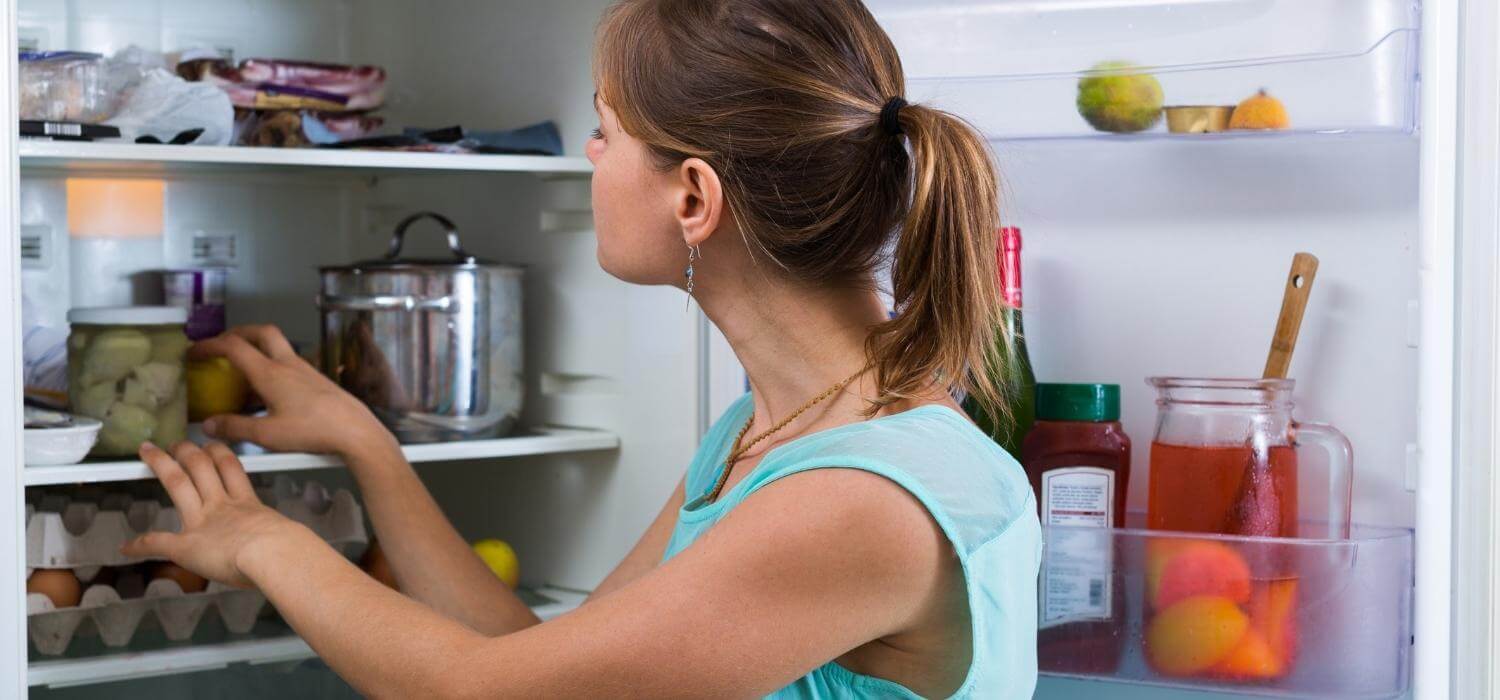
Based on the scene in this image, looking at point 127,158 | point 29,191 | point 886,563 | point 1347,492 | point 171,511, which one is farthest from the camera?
point 29,191

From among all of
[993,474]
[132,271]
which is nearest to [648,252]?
[993,474]

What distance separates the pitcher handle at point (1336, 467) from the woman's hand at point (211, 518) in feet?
2.56

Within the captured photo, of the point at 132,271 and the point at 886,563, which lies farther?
the point at 132,271

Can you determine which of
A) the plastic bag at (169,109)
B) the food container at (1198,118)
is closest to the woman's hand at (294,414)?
the plastic bag at (169,109)

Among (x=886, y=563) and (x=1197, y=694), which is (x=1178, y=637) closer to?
(x=1197, y=694)

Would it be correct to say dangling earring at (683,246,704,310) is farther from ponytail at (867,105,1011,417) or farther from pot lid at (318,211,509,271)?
pot lid at (318,211,509,271)

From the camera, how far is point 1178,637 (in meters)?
1.17

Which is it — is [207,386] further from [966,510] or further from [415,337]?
[966,510]

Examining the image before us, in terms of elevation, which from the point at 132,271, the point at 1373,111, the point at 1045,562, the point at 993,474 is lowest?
the point at 1045,562

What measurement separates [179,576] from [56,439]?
234 millimetres

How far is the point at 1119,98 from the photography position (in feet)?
3.88

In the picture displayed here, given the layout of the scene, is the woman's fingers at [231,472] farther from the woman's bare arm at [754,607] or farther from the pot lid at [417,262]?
the woman's bare arm at [754,607]

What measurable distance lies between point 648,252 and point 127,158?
53 centimetres

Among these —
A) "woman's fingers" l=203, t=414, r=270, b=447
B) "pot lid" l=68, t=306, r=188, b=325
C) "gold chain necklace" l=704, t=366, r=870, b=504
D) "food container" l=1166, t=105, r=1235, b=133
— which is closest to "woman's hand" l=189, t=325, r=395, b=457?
"woman's fingers" l=203, t=414, r=270, b=447
